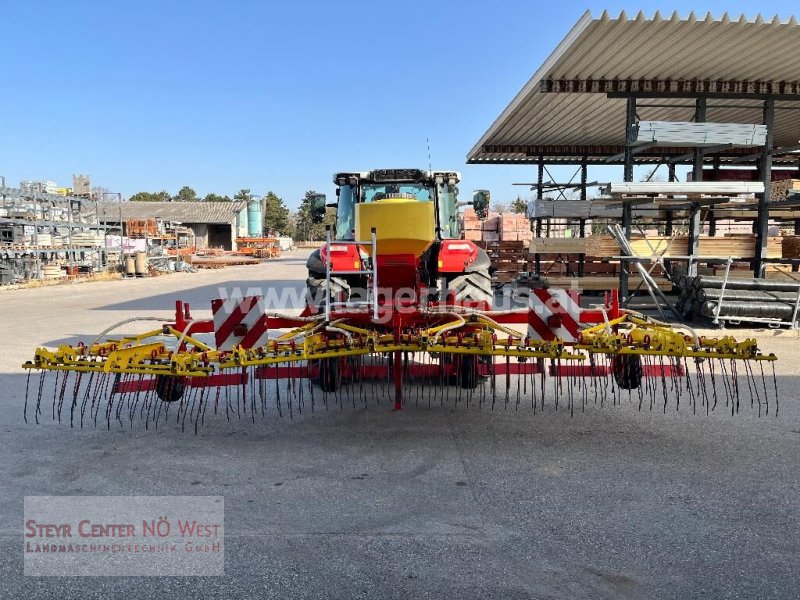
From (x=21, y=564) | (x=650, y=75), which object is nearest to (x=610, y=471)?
(x=21, y=564)

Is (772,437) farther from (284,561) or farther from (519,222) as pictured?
(519,222)

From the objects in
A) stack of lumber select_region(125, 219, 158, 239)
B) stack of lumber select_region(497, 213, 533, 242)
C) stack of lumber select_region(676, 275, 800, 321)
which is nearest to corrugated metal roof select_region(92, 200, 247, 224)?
stack of lumber select_region(125, 219, 158, 239)

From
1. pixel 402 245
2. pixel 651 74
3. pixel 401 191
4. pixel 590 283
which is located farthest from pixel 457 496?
pixel 590 283

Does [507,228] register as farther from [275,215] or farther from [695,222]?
[275,215]

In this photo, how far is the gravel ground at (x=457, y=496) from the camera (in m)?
2.78

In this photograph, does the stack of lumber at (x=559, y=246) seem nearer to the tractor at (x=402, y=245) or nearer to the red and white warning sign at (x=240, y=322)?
the tractor at (x=402, y=245)

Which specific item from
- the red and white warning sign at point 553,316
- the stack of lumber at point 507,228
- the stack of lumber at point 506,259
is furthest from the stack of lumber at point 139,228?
the red and white warning sign at point 553,316

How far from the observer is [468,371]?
5867mm

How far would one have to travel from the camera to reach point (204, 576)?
2.84 meters

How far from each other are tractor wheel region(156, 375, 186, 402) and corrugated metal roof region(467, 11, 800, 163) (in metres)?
7.18

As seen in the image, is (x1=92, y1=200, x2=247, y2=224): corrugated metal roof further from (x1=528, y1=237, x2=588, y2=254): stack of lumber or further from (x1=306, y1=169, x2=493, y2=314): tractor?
(x1=306, y1=169, x2=493, y2=314): tractor

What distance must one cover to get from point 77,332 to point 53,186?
21.8 metres

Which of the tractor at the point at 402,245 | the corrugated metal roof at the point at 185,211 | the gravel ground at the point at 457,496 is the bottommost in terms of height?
the gravel ground at the point at 457,496

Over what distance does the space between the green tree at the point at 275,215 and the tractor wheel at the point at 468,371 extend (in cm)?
7517
